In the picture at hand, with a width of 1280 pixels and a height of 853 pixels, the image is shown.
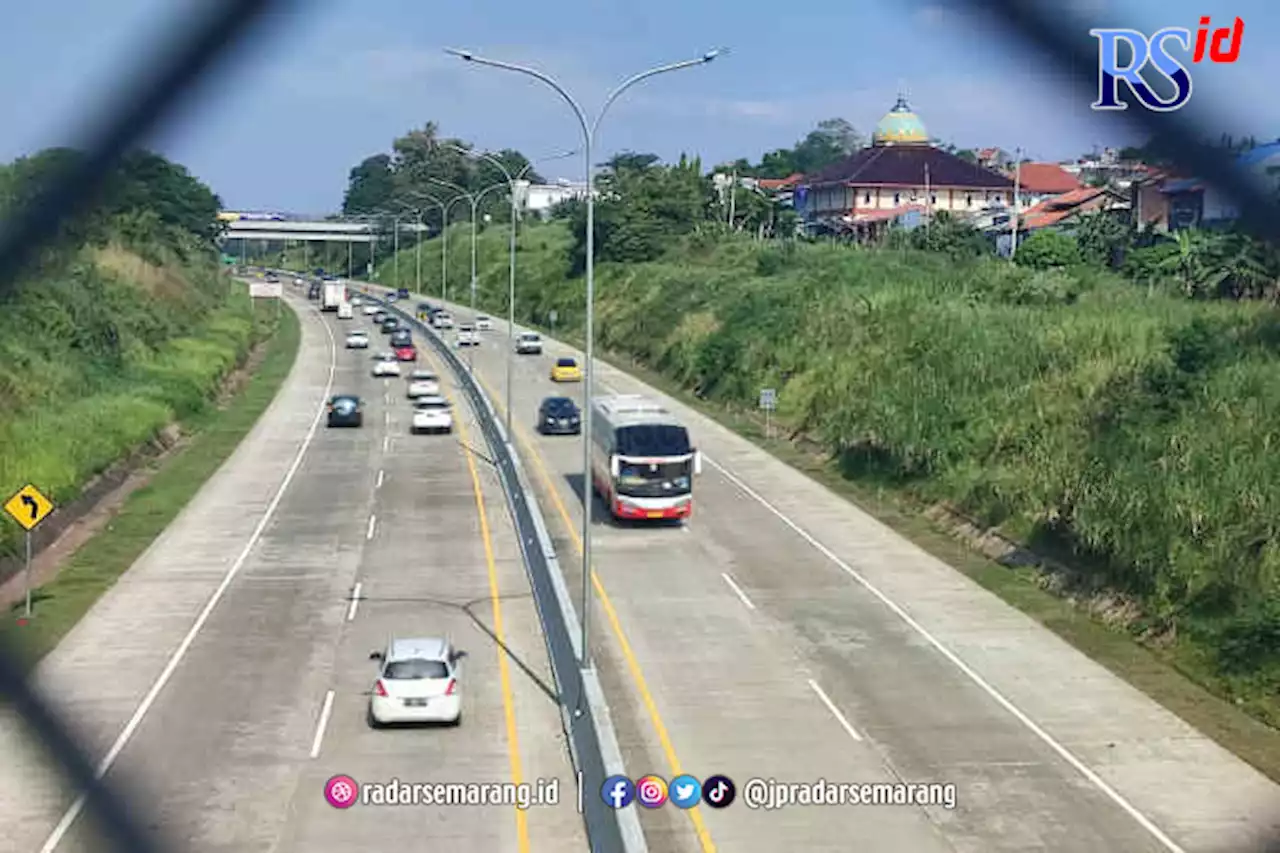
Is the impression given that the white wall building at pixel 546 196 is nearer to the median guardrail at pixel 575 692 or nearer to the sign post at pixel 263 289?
the sign post at pixel 263 289

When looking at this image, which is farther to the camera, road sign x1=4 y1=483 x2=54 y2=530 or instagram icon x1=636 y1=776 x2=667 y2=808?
road sign x1=4 y1=483 x2=54 y2=530

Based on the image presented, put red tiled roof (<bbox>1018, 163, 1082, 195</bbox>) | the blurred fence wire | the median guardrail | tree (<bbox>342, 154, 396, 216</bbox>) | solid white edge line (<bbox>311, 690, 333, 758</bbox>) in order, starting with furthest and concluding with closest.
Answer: tree (<bbox>342, 154, 396, 216</bbox>) → red tiled roof (<bbox>1018, 163, 1082, 195</bbox>) → solid white edge line (<bbox>311, 690, 333, 758</bbox>) → the median guardrail → the blurred fence wire

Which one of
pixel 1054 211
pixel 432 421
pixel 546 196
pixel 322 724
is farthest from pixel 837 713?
pixel 546 196

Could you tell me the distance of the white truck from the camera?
103812 mm

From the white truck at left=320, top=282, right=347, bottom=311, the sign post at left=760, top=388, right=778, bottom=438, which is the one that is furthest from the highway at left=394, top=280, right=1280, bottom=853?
the white truck at left=320, top=282, right=347, bottom=311

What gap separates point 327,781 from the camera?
1585 cm

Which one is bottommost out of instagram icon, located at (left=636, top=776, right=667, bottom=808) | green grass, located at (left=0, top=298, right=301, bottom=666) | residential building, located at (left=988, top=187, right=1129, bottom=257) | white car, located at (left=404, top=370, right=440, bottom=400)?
green grass, located at (left=0, top=298, right=301, bottom=666)

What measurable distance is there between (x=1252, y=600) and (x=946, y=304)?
82.9 ft

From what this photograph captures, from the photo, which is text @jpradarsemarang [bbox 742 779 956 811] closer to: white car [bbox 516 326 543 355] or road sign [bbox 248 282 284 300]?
white car [bbox 516 326 543 355]

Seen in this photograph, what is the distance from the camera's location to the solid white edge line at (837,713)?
17.6 meters

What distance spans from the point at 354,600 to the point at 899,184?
54999 mm

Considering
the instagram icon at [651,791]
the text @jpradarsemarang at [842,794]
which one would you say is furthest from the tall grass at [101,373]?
the text @jpradarsemarang at [842,794]

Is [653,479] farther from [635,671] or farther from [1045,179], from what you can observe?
[1045,179]

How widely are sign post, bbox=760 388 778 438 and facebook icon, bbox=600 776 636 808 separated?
99.8 feet
